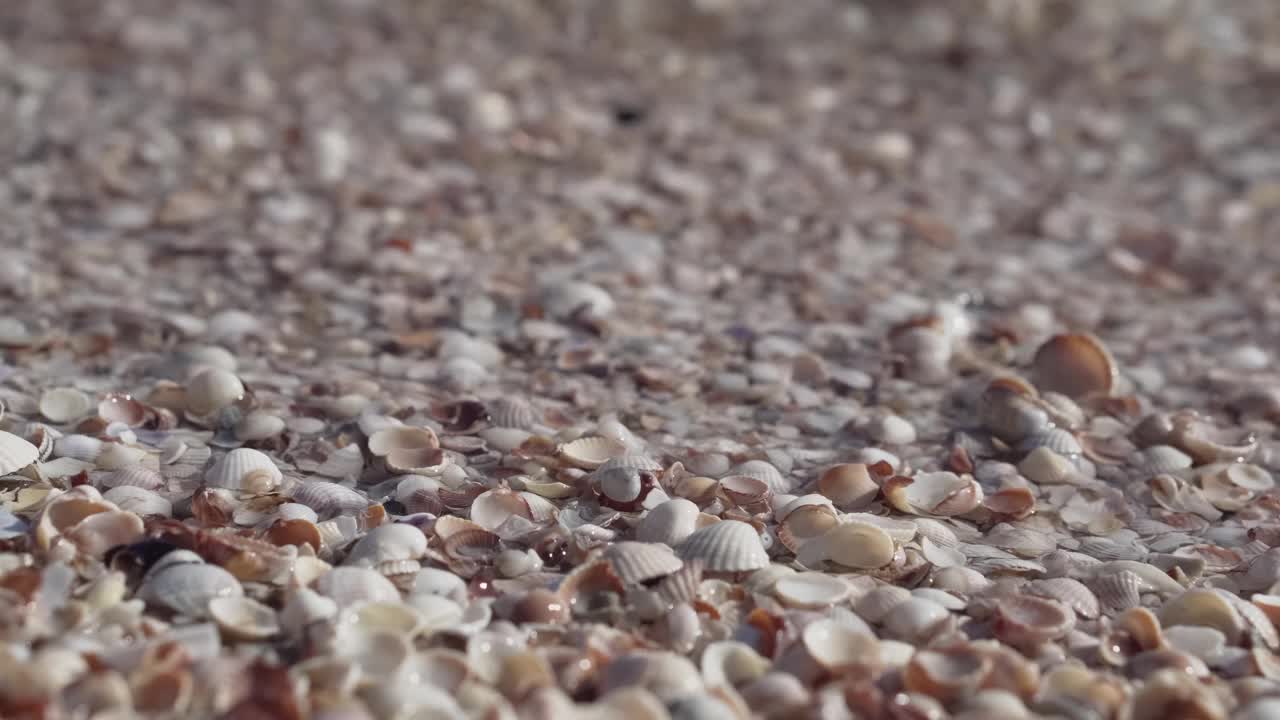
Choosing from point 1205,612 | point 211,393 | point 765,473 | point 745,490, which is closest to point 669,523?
point 745,490

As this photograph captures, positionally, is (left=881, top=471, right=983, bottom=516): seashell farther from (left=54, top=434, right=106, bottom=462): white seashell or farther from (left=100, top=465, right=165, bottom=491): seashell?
(left=54, top=434, right=106, bottom=462): white seashell

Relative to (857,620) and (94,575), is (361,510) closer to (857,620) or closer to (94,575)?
(94,575)

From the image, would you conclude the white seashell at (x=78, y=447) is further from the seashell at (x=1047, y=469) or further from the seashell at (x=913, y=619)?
the seashell at (x=1047, y=469)

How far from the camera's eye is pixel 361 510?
2.95 m

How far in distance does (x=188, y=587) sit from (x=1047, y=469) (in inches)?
77.5

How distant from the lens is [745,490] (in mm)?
3107

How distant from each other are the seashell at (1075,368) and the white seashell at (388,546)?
6.30 ft

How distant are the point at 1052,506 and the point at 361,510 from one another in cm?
153

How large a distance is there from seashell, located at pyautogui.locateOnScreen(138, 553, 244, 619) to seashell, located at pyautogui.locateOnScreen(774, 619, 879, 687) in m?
0.95

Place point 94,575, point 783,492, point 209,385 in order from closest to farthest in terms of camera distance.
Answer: point 94,575, point 783,492, point 209,385

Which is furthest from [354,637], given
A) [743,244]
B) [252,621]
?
[743,244]

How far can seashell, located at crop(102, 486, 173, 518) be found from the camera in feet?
9.33

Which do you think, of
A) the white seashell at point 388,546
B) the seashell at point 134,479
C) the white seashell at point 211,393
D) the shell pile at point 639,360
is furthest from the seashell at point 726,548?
the white seashell at point 211,393

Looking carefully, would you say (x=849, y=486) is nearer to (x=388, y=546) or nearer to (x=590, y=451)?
(x=590, y=451)
